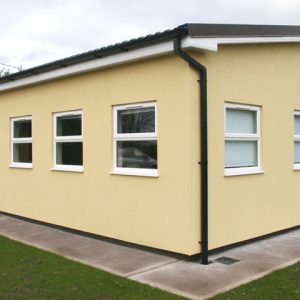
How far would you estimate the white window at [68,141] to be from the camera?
9.20 metres

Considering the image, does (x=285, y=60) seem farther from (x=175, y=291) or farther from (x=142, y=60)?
(x=175, y=291)

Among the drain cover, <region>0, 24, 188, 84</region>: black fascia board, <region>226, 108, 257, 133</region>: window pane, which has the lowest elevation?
the drain cover

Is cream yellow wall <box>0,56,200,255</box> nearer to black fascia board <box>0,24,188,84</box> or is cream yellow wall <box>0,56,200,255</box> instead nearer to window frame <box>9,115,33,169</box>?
window frame <box>9,115,33,169</box>

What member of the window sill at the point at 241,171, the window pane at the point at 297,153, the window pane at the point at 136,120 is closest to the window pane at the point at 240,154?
the window sill at the point at 241,171

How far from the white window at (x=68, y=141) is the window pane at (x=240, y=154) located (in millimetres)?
3140

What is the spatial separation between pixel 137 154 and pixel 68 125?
2.40 meters

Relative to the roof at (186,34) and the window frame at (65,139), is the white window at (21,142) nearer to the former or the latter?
the window frame at (65,139)

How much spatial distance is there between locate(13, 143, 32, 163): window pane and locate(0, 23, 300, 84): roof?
93.9 inches

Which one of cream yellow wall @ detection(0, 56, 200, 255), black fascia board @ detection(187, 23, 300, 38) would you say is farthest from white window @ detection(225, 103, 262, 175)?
black fascia board @ detection(187, 23, 300, 38)

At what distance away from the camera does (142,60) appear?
7.60m

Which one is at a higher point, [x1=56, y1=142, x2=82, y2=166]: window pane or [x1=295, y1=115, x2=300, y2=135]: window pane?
[x1=295, y1=115, x2=300, y2=135]: window pane

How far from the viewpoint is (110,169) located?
27.3 feet

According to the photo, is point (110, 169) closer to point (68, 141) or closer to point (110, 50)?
point (68, 141)

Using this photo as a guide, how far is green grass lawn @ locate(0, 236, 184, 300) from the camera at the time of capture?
5.38 metres
